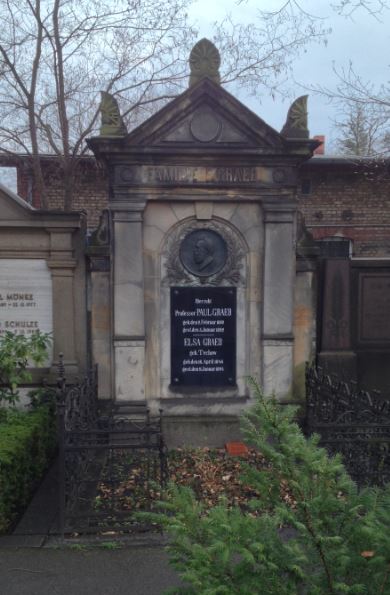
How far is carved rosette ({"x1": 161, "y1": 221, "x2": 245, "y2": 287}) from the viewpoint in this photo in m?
6.95

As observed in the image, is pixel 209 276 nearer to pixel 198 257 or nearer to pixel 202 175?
pixel 198 257

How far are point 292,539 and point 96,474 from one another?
4135 mm

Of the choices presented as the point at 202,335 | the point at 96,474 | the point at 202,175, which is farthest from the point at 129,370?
the point at 202,175

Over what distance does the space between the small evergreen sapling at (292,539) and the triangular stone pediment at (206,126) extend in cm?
483

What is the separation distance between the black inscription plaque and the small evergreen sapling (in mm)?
4574

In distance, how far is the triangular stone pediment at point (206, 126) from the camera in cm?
659

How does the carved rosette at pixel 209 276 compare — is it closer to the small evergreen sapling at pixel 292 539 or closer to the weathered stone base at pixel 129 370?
the weathered stone base at pixel 129 370

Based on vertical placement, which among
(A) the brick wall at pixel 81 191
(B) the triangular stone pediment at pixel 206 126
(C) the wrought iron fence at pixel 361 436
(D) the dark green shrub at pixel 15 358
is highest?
(A) the brick wall at pixel 81 191

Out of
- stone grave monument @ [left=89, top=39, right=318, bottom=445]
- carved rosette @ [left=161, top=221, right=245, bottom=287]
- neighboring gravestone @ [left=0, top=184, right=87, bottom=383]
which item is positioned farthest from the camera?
neighboring gravestone @ [left=0, top=184, right=87, bottom=383]

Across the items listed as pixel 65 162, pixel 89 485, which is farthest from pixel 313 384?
pixel 65 162

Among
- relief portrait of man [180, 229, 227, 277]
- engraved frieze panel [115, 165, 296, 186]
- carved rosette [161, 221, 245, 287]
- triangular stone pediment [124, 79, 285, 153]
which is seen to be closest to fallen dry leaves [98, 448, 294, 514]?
carved rosette [161, 221, 245, 287]

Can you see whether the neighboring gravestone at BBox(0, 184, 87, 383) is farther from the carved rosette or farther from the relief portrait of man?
the relief portrait of man

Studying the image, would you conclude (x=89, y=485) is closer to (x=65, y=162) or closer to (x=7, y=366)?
(x=7, y=366)

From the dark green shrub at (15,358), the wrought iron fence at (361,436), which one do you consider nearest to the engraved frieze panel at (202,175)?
the dark green shrub at (15,358)
